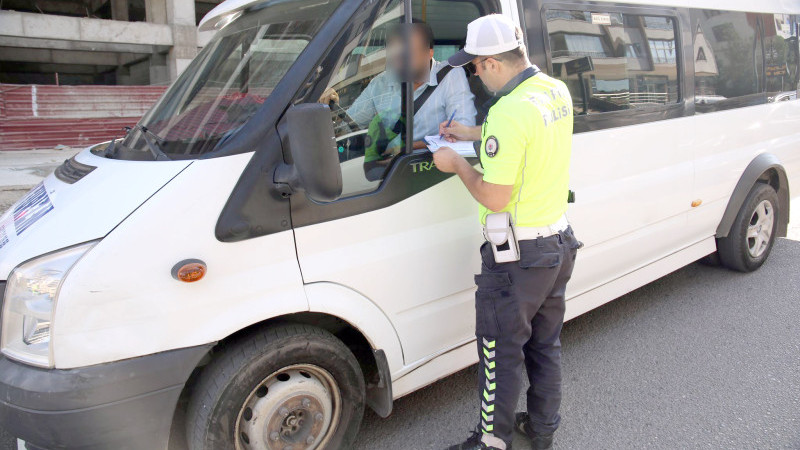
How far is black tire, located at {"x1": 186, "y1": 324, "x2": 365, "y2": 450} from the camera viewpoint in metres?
2.18

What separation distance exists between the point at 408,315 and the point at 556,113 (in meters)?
1.08

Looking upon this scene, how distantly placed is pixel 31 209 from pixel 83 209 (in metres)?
0.51

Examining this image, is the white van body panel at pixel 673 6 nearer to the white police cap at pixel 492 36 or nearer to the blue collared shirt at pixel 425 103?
the blue collared shirt at pixel 425 103

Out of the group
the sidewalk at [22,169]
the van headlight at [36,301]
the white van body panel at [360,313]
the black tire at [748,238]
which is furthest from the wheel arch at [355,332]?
the sidewalk at [22,169]

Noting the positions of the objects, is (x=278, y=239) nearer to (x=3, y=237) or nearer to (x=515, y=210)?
(x=515, y=210)

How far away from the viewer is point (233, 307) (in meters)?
2.16

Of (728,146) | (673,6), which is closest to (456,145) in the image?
(673,6)

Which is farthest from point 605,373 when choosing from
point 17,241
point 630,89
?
point 17,241

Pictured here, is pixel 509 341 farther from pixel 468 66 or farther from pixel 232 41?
pixel 232 41

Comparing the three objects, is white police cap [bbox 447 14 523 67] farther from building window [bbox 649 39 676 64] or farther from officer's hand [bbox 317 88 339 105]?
building window [bbox 649 39 676 64]

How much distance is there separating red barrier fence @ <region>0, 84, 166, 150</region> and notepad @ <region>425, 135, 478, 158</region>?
1025cm

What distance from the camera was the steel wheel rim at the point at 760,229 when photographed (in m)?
4.75

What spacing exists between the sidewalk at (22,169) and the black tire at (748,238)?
24.3ft

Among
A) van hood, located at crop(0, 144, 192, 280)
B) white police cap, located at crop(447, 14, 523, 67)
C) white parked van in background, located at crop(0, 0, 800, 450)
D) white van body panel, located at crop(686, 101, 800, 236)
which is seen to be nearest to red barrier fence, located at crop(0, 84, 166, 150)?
van hood, located at crop(0, 144, 192, 280)
